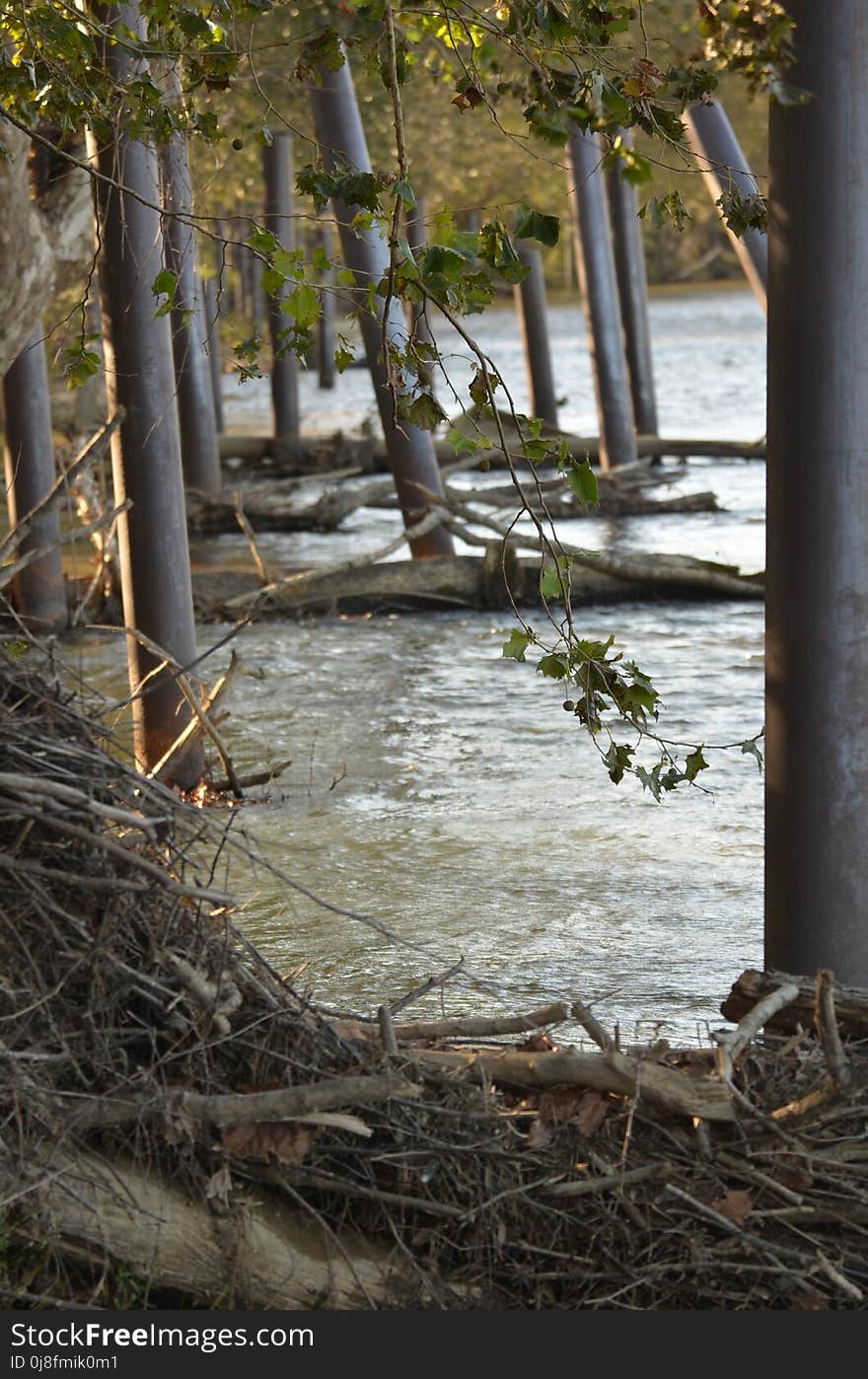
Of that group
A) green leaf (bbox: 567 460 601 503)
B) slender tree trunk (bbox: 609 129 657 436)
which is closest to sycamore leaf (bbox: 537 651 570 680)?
green leaf (bbox: 567 460 601 503)

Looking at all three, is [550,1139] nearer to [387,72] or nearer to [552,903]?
[387,72]

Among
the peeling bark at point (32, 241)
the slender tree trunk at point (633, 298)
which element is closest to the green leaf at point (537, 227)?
the peeling bark at point (32, 241)

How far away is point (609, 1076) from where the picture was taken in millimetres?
3920

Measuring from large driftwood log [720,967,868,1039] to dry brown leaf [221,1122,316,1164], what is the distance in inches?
50.5

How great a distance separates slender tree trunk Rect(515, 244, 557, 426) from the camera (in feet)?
71.8

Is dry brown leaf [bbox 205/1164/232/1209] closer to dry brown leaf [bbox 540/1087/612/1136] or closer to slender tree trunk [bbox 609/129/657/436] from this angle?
dry brown leaf [bbox 540/1087/612/1136]

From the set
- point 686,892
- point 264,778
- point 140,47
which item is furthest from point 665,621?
point 140,47

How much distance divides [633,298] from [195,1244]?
777 inches

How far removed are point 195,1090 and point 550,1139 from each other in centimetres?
79

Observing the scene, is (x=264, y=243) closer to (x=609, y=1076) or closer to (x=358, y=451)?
(x=609, y=1076)

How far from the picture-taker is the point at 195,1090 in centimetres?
381

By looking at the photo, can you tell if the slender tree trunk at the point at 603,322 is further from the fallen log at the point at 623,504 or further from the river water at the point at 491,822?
the river water at the point at 491,822

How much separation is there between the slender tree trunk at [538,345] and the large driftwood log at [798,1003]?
1778cm

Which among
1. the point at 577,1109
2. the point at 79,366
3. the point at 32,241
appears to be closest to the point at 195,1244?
the point at 577,1109
